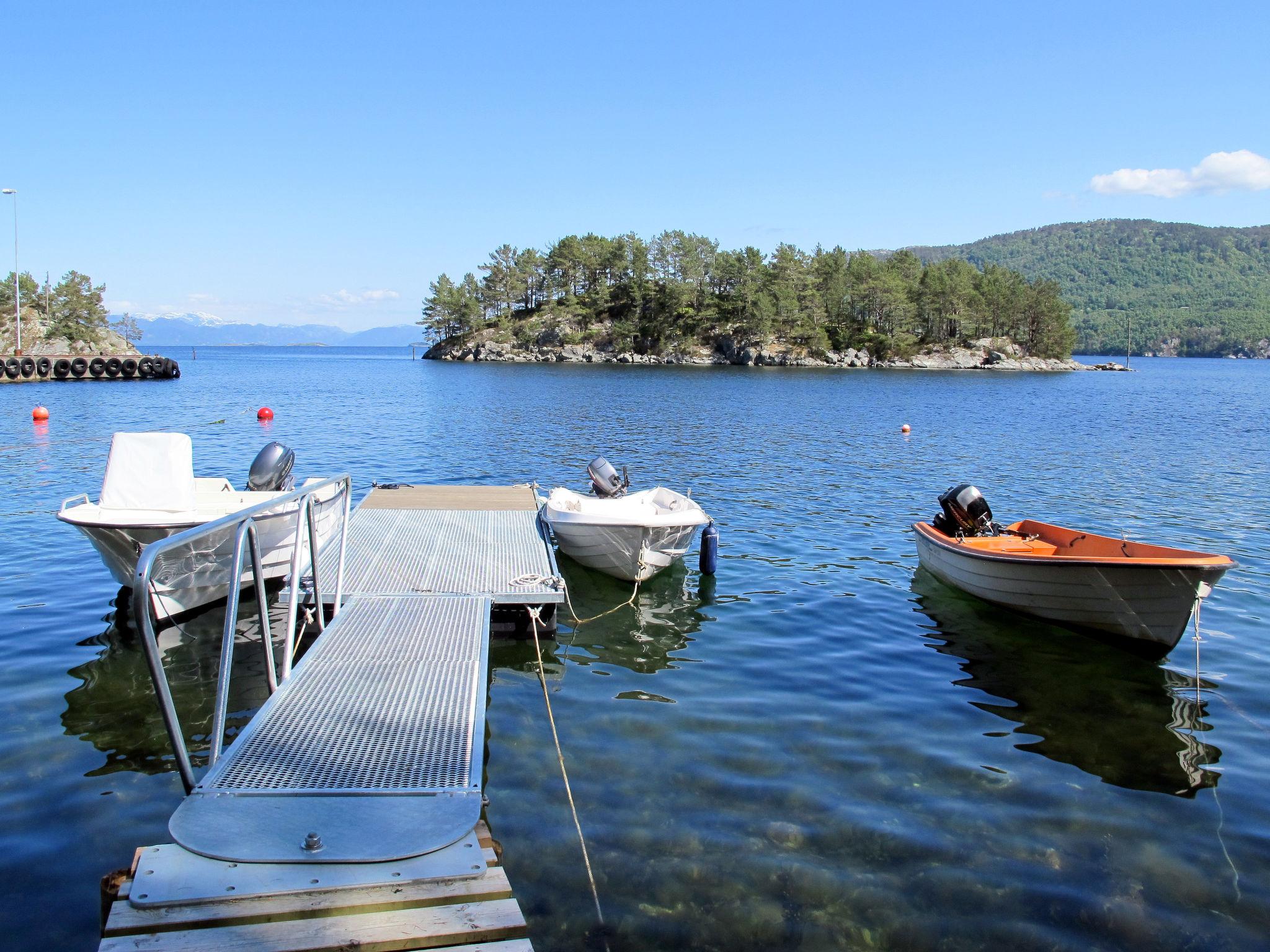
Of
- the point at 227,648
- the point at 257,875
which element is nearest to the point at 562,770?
the point at 227,648

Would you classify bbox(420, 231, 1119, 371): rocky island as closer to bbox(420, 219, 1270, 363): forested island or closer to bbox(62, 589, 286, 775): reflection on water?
bbox(420, 219, 1270, 363): forested island

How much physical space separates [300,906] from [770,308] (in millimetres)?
106731

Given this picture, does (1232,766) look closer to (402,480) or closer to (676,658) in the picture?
(676,658)

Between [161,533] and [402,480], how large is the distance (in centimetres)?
1277

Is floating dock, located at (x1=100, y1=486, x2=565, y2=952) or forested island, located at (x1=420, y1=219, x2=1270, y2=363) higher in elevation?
forested island, located at (x1=420, y1=219, x2=1270, y2=363)

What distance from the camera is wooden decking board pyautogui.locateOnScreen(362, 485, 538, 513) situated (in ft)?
49.0

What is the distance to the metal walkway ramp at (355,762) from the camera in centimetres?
430

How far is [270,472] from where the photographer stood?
41.4ft

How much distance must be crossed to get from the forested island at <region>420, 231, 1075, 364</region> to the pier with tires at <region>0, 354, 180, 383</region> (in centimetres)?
5652

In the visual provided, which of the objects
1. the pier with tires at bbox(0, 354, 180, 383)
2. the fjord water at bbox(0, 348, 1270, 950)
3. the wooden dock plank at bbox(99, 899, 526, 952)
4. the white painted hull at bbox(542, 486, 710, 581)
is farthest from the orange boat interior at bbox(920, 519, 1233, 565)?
the pier with tires at bbox(0, 354, 180, 383)

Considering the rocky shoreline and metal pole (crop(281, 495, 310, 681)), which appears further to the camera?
the rocky shoreline

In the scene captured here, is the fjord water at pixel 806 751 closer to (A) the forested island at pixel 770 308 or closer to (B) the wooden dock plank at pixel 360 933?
(B) the wooden dock plank at pixel 360 933

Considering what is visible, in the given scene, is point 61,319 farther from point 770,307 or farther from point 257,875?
point 257,875

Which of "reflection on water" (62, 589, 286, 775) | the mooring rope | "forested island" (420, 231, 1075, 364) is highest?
"forested island" (420, 231, 1075, 364)
